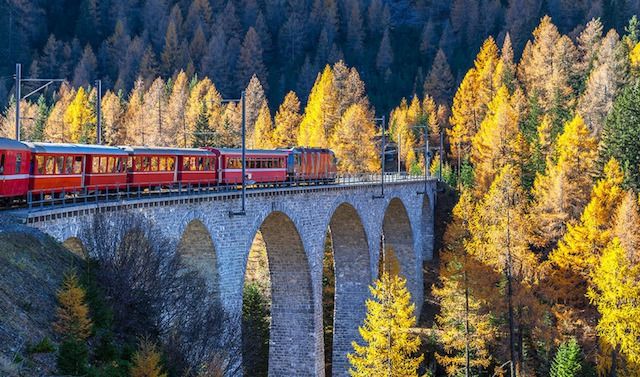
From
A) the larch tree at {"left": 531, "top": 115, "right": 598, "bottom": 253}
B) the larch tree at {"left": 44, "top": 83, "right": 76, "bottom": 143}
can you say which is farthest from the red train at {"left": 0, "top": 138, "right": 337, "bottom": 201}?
the larch tree at {"left": 44, "top": 83, "right": 76, "bottom": 143}

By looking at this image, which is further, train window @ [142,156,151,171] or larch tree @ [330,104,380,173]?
larch tree @ [330,104,380,173]

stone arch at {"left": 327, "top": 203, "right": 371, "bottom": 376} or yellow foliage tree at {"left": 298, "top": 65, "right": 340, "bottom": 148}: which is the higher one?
yellow foliage tree at {"left": 298, "top": 65, "right": 340, "bottom": 148}

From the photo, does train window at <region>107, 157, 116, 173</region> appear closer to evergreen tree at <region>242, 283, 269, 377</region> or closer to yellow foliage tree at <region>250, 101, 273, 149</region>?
evergreen tree at <region>242, 283, 269, 377</region>

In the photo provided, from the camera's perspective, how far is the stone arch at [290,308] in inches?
1610

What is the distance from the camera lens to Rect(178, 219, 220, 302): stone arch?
30.8 metres

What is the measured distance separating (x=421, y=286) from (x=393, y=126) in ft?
137

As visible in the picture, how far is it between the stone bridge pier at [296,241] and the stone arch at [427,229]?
3.01 meters

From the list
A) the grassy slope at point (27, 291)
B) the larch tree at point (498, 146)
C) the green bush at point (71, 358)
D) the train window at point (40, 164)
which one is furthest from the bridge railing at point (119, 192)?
the larch tree at point (498, 146)

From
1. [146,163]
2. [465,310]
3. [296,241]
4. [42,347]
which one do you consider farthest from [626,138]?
[42,347]

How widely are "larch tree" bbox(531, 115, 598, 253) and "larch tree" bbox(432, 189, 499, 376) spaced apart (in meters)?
5.20

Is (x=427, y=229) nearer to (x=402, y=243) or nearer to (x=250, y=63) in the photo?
(x=402, y=243)

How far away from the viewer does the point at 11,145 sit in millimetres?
24391

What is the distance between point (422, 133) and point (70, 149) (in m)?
75.7

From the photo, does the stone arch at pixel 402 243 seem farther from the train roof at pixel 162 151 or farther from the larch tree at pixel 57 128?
the larch tree at pixel 57 128
